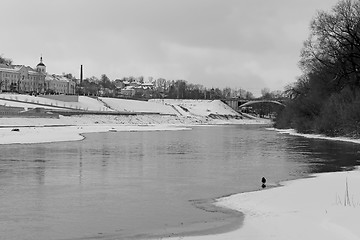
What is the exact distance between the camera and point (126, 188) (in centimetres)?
1964

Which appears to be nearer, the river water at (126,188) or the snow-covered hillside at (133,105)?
the river water at (126,188)

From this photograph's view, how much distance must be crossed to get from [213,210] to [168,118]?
387ft

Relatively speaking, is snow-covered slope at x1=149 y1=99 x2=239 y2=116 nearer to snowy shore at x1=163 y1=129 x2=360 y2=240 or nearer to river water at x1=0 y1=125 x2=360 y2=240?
river water at x1=0 y1=125 x2=360 y2=240

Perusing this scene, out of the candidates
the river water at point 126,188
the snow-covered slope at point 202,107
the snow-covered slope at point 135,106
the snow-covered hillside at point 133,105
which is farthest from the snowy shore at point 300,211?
the snow-covered slope at point 202,107

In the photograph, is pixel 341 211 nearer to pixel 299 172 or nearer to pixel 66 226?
pixel 66 226

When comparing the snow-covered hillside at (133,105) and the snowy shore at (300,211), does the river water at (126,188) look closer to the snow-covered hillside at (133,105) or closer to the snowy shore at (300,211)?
the snowy shore at (300,211)

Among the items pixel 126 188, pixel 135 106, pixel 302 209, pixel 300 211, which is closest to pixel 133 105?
pixel 135 106

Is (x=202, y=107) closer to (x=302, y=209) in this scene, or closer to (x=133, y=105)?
(x=133, y=105)

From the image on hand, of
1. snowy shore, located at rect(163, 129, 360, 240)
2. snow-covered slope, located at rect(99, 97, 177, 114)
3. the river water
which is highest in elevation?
snow-covered slope, located at rect(99, 97, 177, 114)

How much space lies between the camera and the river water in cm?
1323

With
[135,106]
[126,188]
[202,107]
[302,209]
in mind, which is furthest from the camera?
[202,107]

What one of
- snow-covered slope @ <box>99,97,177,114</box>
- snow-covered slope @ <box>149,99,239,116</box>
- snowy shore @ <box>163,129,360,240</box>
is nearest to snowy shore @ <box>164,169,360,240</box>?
snowy shore @ <box>163,129,360,240</box>

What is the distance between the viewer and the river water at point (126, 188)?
521 inches

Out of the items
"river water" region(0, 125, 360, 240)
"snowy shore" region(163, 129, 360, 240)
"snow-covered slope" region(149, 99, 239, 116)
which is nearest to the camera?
"snowy shore" region(163, 129, 360, 240)
